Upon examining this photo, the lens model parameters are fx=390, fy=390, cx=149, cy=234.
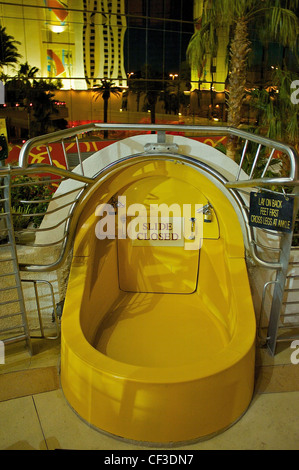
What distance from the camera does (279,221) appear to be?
118 inches

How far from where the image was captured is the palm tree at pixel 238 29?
25.5 feet

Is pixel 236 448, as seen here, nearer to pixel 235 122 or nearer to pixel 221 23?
pixel 235 122

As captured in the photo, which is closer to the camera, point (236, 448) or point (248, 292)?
point (236, 448)

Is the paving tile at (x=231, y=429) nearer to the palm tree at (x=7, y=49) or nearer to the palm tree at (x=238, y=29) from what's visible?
the palm tree at (x=238, y=29)

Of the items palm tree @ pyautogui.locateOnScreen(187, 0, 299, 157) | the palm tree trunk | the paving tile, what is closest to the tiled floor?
Answer: the paving tile

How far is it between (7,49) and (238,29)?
315 inches

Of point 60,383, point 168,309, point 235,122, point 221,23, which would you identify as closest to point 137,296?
point 168,309

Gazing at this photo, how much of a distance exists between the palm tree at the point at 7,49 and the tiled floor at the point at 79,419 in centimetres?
1199

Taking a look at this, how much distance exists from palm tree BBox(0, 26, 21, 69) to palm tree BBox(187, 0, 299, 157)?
6740 millimetres

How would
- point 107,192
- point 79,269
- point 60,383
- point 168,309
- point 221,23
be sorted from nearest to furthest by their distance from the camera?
point 60,383, point 79,269, point 107,192, point 168,309, point 221,23

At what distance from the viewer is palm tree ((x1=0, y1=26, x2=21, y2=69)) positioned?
1262cm

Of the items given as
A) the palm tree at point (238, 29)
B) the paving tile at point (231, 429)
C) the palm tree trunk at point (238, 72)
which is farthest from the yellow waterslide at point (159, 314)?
the palm tree trunk at point (238, 72)

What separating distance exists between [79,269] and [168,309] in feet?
3.84

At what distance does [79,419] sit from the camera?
2867 mm
